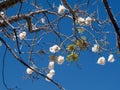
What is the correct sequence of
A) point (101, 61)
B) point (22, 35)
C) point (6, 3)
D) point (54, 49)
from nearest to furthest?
point (6, 3) < point (54, 49) < point (22, 35) < point (101, 61)

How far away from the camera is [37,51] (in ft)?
14.6

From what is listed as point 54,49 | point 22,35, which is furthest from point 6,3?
point 22,35

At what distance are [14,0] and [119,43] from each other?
1.49 metres

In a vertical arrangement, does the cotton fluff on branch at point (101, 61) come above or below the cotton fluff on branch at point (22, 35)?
below

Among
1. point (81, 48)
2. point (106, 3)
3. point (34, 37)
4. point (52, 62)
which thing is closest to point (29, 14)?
point (34, 37)

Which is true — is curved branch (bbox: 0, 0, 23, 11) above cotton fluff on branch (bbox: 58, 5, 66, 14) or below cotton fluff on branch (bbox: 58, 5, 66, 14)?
above

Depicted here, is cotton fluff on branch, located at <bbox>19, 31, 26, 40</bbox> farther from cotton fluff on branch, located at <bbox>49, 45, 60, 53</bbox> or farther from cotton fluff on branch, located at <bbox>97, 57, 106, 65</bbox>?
cotton fluff on branch, located at <bbox>97, 57, 106, 65</bbox>

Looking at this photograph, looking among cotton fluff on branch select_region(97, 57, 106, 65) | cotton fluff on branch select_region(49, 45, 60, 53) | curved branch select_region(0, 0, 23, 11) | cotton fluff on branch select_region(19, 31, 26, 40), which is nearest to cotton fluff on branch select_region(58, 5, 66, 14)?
cotton fluff on branch select_region(49, 45, 60, 53)

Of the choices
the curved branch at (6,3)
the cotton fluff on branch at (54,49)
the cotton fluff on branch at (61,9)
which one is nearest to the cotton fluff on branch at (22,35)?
the cotton fluff on branch at (54,49)

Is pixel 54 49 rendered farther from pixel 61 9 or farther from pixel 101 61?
pixel 101 61

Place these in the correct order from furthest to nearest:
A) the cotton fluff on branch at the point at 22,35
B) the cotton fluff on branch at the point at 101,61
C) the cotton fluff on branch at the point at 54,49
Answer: the cotton fluff on branch at the point at 101,61 → the cotton fluff on branch at the point at 22,35 → the cotton fluff on branch at the point at 54,49

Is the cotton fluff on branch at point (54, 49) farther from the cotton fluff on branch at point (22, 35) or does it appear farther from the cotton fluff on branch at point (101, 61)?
the cotton fluff on branch at point (101, 61)

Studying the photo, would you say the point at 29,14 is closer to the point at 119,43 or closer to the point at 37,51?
the point at 37,51

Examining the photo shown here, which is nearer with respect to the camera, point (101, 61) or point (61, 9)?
point (61, 9)
